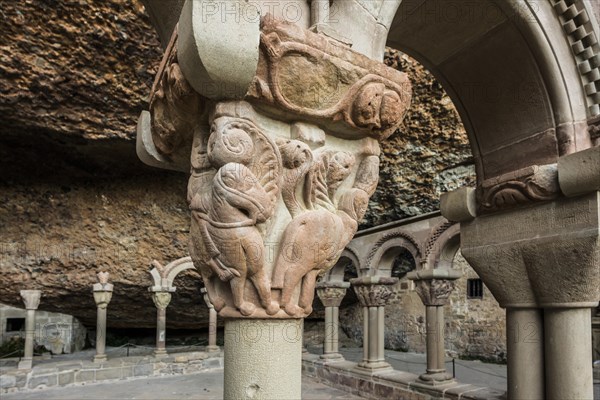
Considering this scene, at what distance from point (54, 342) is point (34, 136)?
6.99m

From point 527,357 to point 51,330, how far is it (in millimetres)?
13863

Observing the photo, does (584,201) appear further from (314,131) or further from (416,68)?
(416,68)

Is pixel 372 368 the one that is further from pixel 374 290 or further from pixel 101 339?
pixel 101 339

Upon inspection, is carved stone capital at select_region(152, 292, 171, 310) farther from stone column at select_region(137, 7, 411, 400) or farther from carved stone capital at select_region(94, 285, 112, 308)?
stone column at select_region(137, 7, 411, 400)

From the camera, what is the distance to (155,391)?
326 inches

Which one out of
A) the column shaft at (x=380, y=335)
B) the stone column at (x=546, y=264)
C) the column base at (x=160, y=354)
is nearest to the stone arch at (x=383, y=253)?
the column shaft at (x=380, y=335)

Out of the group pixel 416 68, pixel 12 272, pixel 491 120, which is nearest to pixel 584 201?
pixel 491 120

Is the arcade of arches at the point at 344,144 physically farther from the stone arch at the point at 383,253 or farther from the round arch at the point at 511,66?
the stone arch at the point at 383,253

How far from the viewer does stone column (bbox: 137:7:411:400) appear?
129cm

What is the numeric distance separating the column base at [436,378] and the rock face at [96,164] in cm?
465

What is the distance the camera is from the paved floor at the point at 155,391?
25.5ft

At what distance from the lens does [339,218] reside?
1.46 meters

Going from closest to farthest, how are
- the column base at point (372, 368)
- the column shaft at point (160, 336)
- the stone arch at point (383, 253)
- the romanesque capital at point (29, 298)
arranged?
the column base at point (372, 368) → the stone arch at point (383, 253) → the romanesque capital at point (29, 298) → the column shaft at point (160, 336)

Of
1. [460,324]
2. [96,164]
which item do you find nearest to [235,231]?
[96,164]
